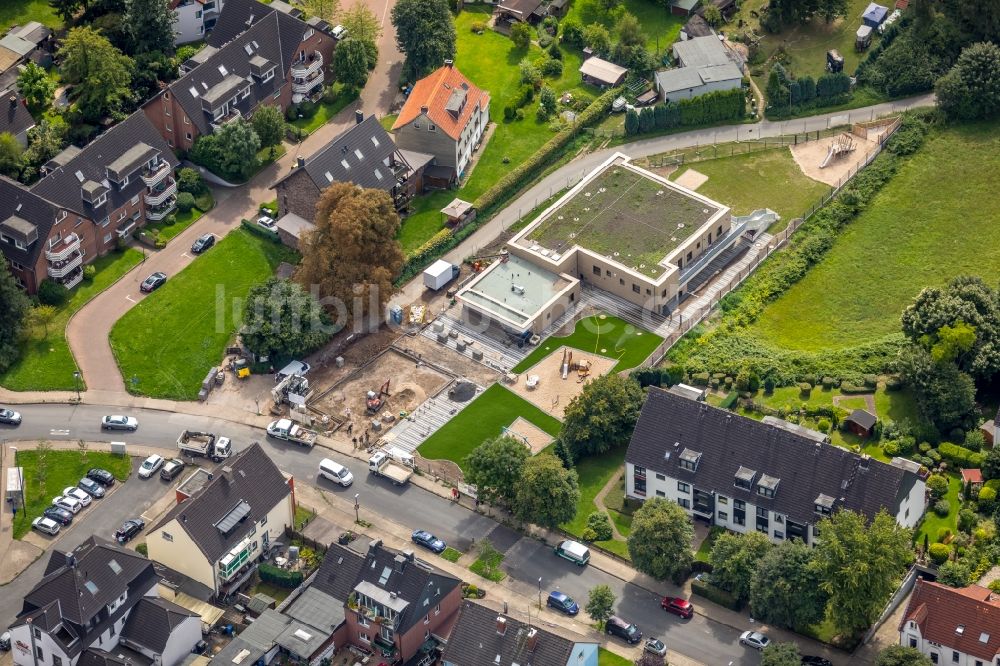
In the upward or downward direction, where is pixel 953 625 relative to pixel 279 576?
upward

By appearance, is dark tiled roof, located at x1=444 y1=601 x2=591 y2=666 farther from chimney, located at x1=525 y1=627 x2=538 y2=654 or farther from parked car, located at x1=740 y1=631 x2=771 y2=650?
parked car, located at x1=740 y1=631 x2=771 y2=650

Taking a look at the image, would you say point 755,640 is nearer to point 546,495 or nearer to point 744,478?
point 744,478

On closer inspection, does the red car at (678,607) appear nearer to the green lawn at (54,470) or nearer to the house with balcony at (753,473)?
the house with balcony at (753,473)

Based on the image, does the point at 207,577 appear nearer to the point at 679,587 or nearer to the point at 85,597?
the point at 85,597

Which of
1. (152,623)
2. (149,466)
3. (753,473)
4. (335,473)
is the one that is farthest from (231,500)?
(753,473)

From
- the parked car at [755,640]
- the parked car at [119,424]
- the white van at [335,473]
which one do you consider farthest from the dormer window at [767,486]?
the parked car at [119,424]

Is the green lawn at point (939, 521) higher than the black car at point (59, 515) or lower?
higher

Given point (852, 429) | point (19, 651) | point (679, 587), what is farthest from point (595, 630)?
point (19, 651)
